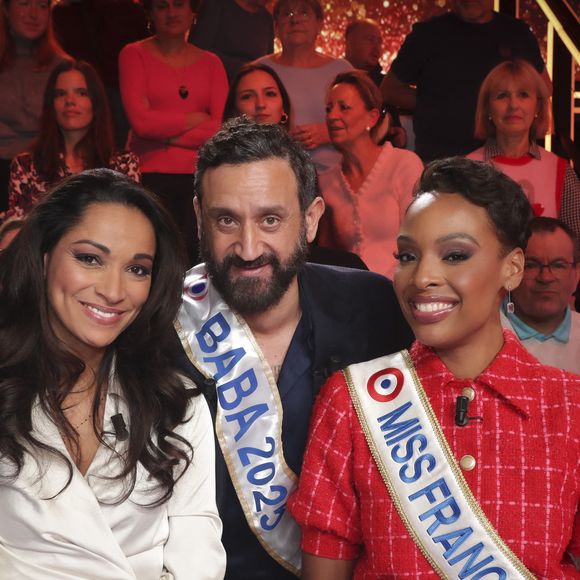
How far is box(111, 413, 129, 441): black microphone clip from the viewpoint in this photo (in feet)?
8.25

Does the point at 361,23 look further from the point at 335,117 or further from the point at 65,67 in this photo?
the point at 65,67

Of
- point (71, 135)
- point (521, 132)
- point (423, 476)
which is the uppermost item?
point (521, 132)

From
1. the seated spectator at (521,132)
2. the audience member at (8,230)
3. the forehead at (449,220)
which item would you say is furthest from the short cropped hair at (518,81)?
the forehead at (449,220)

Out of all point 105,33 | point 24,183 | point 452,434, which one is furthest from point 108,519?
point 105,33

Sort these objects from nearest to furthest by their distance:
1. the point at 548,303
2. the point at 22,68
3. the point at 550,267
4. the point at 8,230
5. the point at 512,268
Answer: the point at 512,268
the point at 8,230
the point at 548,303
the point at 550,267
the point at 22,68

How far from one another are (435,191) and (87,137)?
228 centimetres

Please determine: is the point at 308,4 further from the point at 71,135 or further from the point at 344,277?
the point at 344,277

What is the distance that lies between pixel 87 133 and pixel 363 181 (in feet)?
3.95

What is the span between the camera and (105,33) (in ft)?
15.5

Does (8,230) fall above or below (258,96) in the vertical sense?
below

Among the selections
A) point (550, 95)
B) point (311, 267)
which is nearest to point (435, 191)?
point (311, 267)

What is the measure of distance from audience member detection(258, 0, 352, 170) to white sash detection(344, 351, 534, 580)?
2361mm

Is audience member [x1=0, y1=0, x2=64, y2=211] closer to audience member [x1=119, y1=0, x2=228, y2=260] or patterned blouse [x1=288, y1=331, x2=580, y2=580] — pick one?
audience member [x1=119, y1=0, x2=228, y2=260]

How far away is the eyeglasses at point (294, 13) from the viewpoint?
4.85 metres
